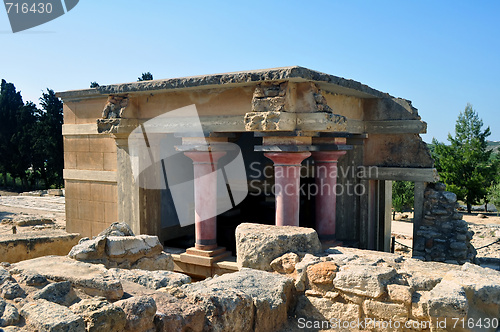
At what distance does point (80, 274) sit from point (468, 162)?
26.3m

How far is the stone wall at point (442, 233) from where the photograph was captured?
341 inches

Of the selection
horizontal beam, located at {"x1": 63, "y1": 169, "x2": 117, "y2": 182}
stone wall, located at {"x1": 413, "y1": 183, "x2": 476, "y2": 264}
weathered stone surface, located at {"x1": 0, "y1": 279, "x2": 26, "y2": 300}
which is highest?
horizontal beam, located at {"x1": 63, "y1": 169, "x2": 117, "y2": 182}

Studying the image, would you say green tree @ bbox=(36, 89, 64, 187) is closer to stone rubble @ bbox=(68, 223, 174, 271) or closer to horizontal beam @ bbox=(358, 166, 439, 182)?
horizontal beam @ bbox=(358, 166, 439, 182)

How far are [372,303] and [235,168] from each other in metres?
9.28

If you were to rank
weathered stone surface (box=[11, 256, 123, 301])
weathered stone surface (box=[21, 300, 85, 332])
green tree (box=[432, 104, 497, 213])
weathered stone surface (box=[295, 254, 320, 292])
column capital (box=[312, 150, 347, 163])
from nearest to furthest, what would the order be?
weathered stone surface (box=[21, 300, 85, 332])
weathered stone surface (box=[11, 256, 123, 301])
weathered stone surface (box=[295, 254, 320, 292])
column capital (box=[312, 150, 347, 163])
green tree (box=[432, 104, 497, 213])

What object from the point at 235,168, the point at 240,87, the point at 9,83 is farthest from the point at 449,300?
the point at 9,83

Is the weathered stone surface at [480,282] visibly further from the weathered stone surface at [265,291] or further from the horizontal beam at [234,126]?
the horizontal beam at [234,126]

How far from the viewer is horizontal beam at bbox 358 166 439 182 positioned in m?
8.98

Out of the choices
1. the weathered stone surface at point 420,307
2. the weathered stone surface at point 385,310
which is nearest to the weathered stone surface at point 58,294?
the weathered stone surface at point 385,310

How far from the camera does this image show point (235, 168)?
12914mm

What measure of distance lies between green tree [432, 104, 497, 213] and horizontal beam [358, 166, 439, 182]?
17253 millimetres

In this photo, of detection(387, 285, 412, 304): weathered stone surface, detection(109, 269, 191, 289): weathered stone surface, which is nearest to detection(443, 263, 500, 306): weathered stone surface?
detection(387, 285, 412, 304): weathered stone surface

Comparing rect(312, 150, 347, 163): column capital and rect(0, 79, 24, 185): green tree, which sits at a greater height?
rect(0, 79, 24, 185): green tree

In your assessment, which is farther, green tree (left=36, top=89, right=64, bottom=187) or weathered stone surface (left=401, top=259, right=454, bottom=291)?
green tree (left=36, top=89, right=64, bottom=187)
